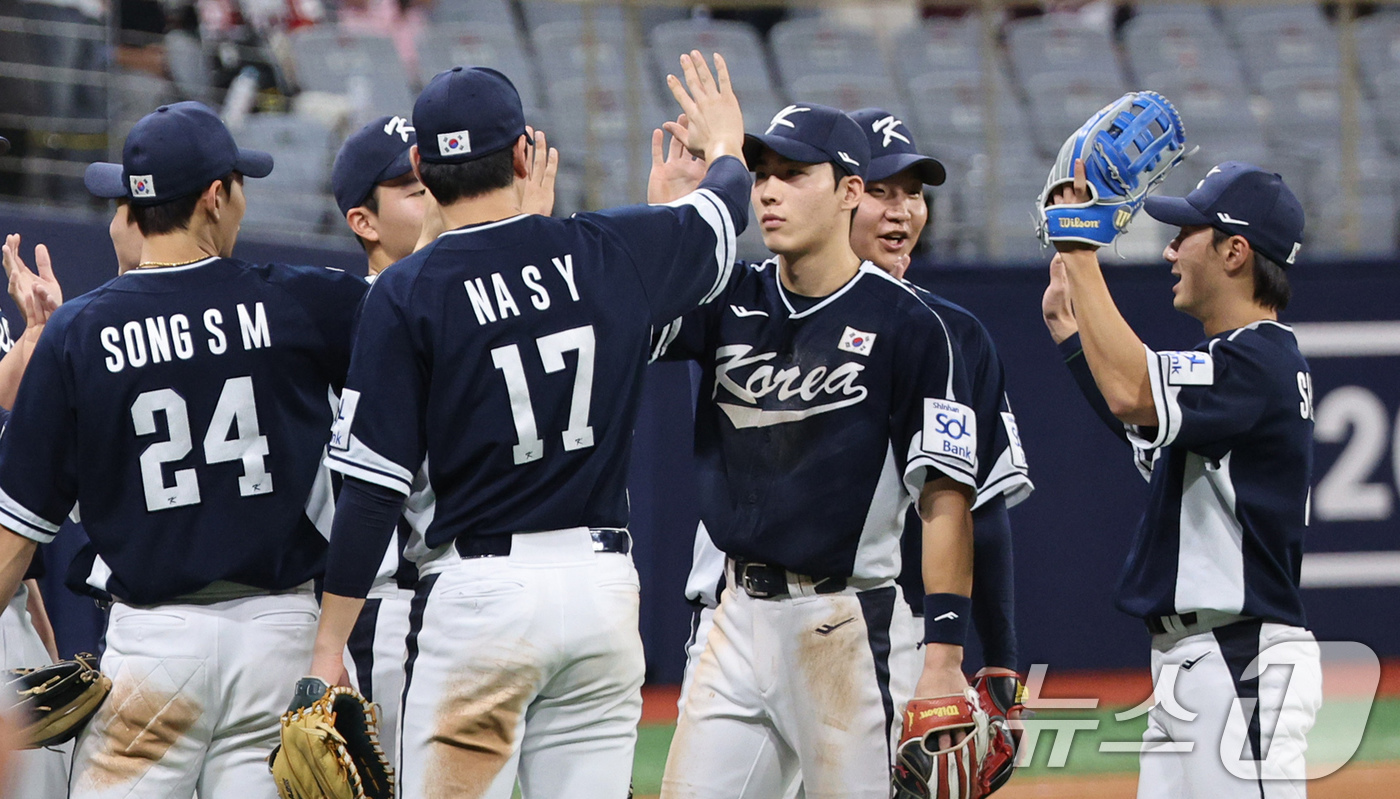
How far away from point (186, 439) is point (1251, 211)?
8.91 ft

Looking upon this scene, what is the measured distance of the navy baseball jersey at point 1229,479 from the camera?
12.5ft

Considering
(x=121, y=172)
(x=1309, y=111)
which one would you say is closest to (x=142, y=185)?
(x=121, y=172)

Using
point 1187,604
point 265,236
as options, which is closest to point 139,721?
point 1187,604

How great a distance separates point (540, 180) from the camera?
3.59m

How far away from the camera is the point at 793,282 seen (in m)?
4.00

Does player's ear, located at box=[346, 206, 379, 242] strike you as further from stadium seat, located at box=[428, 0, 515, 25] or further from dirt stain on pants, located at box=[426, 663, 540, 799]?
stadium seat, located at box=[428, 0, 515, 25]

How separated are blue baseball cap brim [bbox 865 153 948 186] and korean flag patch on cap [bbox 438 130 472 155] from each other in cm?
155

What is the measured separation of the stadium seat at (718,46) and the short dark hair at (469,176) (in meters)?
7.73

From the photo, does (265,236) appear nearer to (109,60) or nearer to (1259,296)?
(109,60)

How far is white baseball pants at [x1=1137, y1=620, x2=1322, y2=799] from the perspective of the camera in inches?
148

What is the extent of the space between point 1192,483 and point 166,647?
2524 mm

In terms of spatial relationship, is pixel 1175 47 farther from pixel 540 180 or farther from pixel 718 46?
pixel 540 180

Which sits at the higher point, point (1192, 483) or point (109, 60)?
point (109, 60)

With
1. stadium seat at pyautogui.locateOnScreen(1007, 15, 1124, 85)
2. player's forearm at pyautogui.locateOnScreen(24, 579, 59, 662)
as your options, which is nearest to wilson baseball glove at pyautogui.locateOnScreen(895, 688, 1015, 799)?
player's forearm at pyautogui.locateOnScreen(24, 579, 59, 662)
